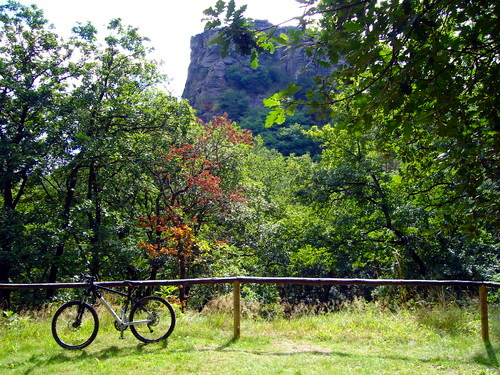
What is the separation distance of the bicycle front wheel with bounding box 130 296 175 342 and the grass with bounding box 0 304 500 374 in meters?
0.15

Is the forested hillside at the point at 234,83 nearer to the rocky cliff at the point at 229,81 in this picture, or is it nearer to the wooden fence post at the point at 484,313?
the rocky cliff at the point at 229,81

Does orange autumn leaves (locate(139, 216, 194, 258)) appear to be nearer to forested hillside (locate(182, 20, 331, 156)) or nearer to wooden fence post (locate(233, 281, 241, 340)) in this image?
wooden fence post (locate(233, 281, 241, 340))

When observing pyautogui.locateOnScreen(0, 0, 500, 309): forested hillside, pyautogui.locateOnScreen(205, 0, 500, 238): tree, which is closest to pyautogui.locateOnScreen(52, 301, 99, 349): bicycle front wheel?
pyautogui.locateOnScreen(0, 0, 500, 309): forested hillside

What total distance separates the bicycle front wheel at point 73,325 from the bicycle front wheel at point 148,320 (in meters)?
0.59

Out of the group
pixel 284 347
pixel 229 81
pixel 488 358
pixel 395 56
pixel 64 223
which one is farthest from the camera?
pixel 229 81

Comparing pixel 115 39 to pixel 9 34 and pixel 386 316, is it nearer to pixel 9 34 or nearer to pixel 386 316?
pixel 9 34

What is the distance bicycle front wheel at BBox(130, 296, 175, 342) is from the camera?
6.43m

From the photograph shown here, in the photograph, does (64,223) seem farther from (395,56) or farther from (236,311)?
(395,56)

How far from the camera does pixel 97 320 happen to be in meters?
6.37

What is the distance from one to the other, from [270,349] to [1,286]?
4.96m

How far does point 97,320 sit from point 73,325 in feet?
1.37

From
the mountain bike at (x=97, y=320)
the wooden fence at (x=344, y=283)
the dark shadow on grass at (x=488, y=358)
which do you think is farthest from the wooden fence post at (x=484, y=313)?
the mountain bike at (x=97, y=320)

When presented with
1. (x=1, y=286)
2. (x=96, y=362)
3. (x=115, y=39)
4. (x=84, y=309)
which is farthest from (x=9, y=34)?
(x=96, y=362)

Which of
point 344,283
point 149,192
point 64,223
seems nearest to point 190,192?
point 149,192
